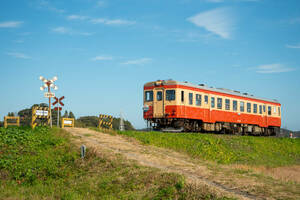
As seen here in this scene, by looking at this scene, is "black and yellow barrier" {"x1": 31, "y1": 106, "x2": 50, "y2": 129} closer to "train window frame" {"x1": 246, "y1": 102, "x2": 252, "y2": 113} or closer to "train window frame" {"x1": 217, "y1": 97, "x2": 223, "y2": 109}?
"train window frame" {"x1": 217, "y1": 97, "x2": 223, "y2": 109}

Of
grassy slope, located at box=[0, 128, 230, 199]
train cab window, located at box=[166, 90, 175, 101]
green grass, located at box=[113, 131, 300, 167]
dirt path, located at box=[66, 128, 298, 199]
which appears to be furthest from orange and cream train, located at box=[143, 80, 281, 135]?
grassy slope, located at box=[0, 128, 230, 199]

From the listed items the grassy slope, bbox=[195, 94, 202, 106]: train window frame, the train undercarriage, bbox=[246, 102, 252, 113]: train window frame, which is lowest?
the grassy slope

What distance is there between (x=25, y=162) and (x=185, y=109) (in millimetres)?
12298

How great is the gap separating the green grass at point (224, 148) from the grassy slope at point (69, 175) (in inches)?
213

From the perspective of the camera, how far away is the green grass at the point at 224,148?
1953 centimetres

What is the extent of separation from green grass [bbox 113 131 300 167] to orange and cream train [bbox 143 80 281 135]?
234cm

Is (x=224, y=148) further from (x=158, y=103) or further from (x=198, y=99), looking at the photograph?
(x=158, y=103)

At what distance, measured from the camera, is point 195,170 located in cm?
1264

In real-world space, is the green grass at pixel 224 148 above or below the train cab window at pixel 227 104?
below

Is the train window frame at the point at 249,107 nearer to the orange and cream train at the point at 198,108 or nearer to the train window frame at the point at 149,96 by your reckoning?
the orange and cream train at the point at 198,108

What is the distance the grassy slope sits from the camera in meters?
10.6

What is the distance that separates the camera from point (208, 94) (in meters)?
26.5

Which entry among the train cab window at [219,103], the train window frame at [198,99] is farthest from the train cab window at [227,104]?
the train window frame at [198,99]

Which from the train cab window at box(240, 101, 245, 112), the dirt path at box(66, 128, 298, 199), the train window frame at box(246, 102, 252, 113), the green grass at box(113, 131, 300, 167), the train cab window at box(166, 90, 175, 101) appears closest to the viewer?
the dirt path at box(66, 128, 298, 199)
